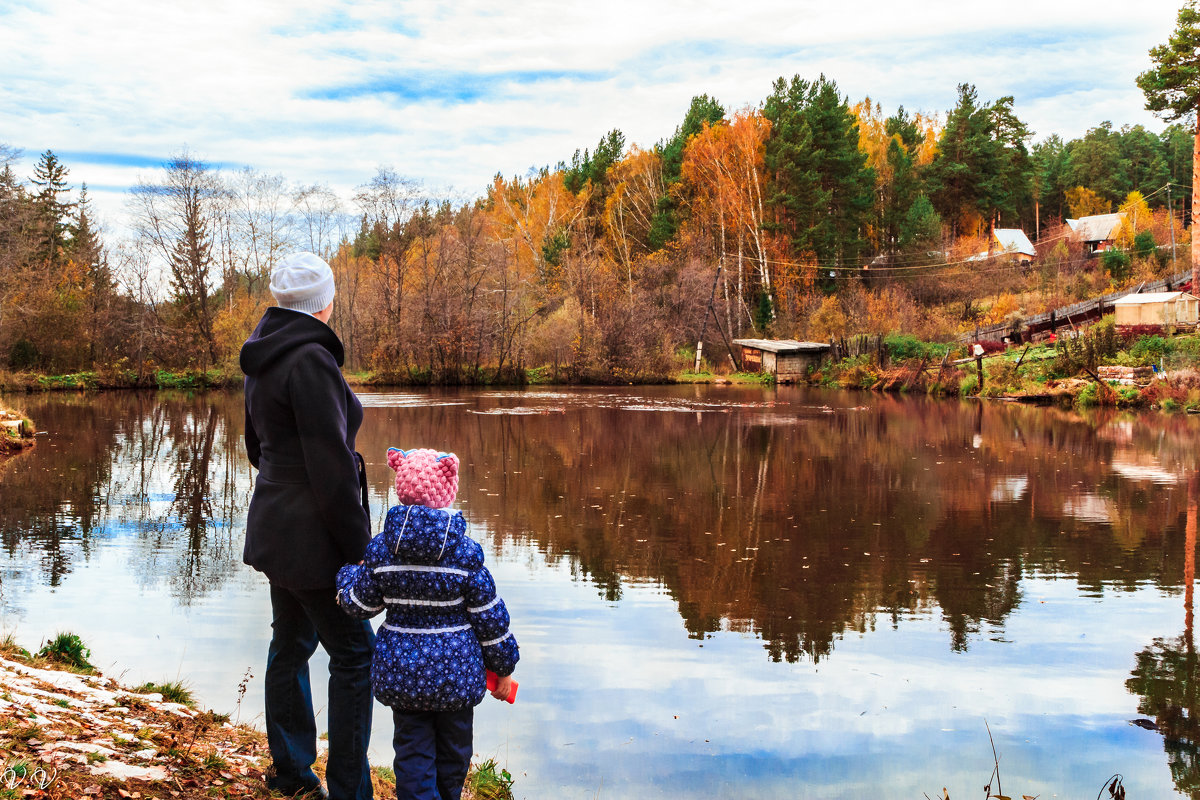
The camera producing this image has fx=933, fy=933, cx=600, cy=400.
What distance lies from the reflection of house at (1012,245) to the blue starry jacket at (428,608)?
6416 cm

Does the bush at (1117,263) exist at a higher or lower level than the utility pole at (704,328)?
higher

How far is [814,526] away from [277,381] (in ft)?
25.3

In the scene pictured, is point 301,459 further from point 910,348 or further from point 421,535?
point 910,348

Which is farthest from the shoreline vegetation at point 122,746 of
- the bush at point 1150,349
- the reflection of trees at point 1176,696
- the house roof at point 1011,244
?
the house roof at point 1011,244

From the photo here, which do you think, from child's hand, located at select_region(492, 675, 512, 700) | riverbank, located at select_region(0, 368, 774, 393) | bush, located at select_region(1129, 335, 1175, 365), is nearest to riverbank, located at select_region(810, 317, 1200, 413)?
bush, located at select_region(1129, 335, 1175, 365)

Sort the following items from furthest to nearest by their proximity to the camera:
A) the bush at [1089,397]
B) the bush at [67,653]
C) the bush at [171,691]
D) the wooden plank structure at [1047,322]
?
the wooden plank structure at [1047,322], the bush at [1089,397], the bush at [67,653], the bush at [171,691]

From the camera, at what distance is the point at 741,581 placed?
7699 mm

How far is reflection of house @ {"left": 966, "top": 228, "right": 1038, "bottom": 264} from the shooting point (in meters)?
62.8

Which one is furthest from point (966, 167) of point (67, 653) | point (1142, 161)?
point (67, 653)

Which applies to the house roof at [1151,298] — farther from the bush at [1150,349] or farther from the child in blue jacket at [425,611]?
the child in blue jacket at [425,611]

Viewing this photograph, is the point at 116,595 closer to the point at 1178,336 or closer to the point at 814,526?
the point at 814,526

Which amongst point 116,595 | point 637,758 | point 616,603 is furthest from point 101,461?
point 637,758

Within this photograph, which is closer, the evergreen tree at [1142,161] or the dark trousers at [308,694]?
the dark trousers at [308,694]

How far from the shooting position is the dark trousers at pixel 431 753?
3.06 m
